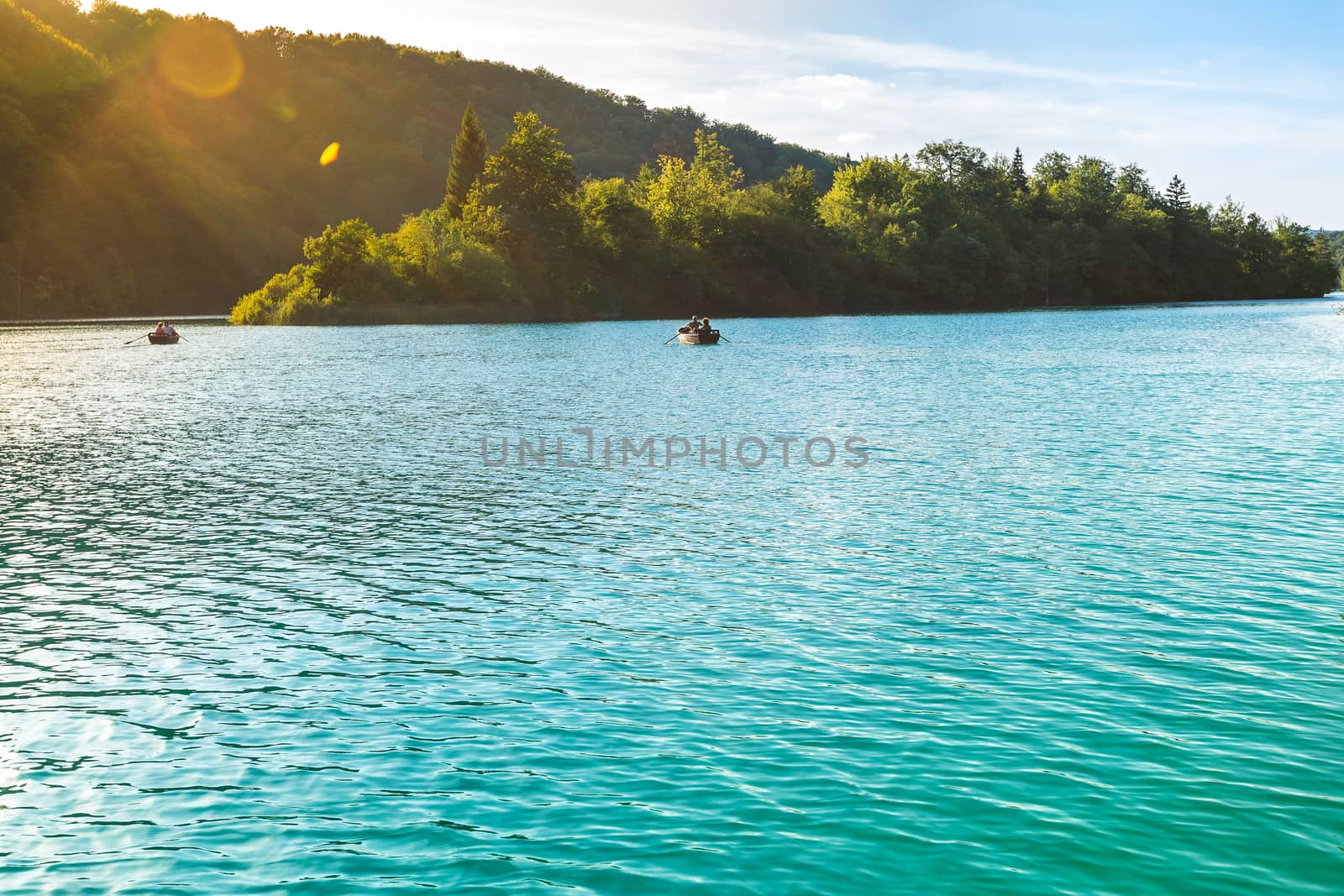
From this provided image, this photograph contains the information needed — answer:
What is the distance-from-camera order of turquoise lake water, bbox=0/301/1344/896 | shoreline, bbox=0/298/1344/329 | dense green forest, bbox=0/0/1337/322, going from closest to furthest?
turquoise lake water, bbox=0/301/1344/896
shoreline, bbox=0/298/1344/329
dense green forest, bbox=0/0/1337/322

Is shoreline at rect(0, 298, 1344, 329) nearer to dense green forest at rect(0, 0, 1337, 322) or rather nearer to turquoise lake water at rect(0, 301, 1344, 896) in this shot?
dense green forest at rect(0, 0, 1337, 322)

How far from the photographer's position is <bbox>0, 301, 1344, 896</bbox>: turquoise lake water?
32.2 ft

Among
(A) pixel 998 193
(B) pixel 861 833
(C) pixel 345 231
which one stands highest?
(A) pixel 998 193

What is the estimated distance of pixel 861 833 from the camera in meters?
10.0

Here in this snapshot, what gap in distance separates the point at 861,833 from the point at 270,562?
13997 mm

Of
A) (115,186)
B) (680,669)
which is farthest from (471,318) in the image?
(680,669)

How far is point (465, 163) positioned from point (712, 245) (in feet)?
119

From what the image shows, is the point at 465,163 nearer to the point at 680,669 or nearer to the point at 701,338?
the point at 701,338

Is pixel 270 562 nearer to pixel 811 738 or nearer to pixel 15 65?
pixel 811 738

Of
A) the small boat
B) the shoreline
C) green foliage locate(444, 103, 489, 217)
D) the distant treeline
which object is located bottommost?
the small boat

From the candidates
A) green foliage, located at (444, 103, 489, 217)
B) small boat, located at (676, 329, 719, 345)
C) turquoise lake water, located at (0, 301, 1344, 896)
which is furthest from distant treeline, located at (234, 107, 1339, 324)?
turquoise lake water, located at (0, 301, 1344, 896)

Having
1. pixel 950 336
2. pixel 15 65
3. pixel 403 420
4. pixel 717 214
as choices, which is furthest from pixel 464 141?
pixel 403 420

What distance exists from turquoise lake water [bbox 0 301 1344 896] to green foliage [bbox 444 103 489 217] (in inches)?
5101

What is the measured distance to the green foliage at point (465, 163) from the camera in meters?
161
